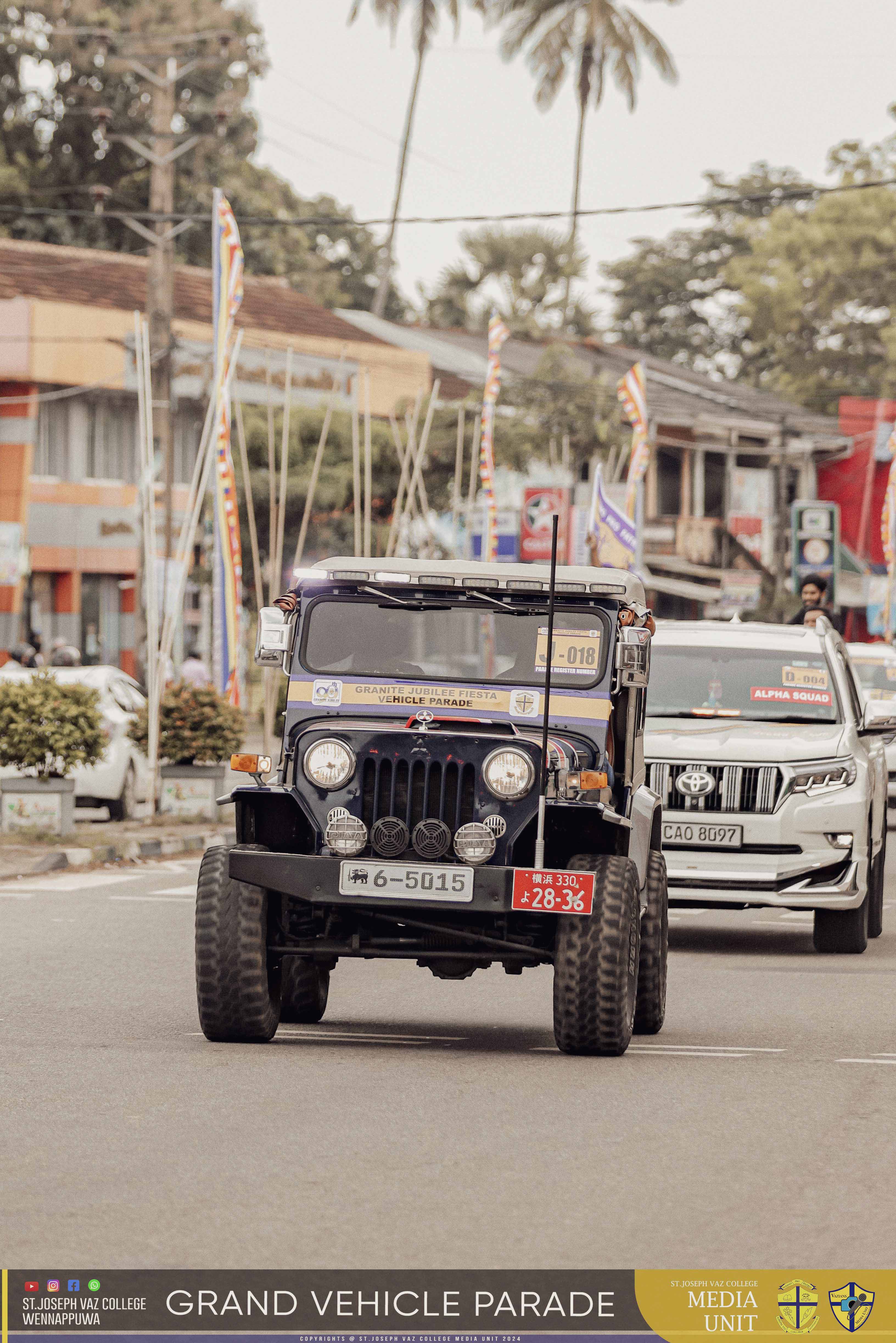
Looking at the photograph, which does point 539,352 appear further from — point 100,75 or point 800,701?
point 800,701

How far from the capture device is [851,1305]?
17.3 feet

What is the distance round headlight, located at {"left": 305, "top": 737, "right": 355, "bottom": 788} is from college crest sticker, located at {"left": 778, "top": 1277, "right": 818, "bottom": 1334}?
13.8 ft

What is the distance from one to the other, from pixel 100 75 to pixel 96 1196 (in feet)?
170

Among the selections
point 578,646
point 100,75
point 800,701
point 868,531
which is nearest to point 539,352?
point 868,531

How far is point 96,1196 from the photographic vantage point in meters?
6.25

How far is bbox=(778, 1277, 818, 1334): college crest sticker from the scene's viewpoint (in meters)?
5.14

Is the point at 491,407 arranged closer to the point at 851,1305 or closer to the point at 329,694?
the point at 329,694

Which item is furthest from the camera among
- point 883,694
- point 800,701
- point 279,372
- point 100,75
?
point 100,75

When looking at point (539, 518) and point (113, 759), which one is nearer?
point (113, 759)

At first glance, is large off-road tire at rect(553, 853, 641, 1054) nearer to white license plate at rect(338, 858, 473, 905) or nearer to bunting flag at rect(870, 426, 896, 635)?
white license plate at rect(338, 858, 473, 905)

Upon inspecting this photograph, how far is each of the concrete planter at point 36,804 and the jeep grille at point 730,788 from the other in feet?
25.7

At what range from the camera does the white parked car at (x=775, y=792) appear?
13.3 m

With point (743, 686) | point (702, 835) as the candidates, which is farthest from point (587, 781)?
point (743, 686)

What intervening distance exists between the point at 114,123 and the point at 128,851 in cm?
3882
